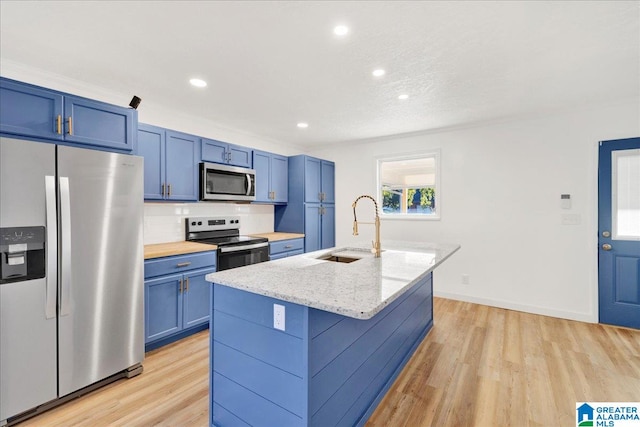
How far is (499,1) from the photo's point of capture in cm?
163

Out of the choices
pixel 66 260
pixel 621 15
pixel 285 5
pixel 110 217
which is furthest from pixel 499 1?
pixel 66 260

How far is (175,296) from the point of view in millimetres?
2799

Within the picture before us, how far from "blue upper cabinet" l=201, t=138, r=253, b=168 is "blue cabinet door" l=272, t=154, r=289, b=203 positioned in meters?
0.48

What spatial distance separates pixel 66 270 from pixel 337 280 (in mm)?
1815

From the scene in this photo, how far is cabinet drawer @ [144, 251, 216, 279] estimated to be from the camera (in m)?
2.61

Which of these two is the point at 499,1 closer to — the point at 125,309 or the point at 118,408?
the point at 125,309

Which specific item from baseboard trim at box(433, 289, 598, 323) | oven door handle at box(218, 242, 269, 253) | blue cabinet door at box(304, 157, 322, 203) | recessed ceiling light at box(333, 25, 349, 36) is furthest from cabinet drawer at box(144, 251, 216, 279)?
baseboard trim at box(433, 289, 598, 323)

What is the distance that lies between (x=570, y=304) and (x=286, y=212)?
13.0 feet

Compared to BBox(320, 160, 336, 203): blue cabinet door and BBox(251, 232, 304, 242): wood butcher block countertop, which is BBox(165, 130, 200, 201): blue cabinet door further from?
BBox(320, 160, 336, 203): blue cabinet door

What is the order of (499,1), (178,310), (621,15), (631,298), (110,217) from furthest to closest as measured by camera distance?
(631,298) < (178,310) < (110,217) < (621,15) < (499,1)

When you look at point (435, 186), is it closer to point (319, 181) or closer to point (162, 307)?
point (319, 181)

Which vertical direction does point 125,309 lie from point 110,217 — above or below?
below

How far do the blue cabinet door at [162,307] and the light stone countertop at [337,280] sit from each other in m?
1.31

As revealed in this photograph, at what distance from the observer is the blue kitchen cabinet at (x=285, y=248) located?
13.2 ft
